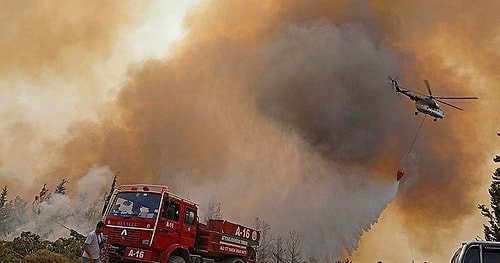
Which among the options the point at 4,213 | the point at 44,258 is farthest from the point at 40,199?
the point at 44,258

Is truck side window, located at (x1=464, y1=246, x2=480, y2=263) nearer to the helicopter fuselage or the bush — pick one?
the bush

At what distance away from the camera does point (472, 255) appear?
28.0 feet

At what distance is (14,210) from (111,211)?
52354mm

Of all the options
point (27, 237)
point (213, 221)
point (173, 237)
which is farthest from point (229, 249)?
point (27, 237)

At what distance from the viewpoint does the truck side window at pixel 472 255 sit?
850cm

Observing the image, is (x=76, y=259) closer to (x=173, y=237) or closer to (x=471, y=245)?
(x=173, y=237)

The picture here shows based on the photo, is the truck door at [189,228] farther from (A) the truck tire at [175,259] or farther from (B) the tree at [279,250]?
(B) the tree at [279,250]

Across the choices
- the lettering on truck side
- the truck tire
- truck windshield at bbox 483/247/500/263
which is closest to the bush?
the truck tire

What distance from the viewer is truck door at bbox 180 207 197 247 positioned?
54.2ft

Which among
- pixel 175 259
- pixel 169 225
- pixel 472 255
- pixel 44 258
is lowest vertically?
pixel 472 255

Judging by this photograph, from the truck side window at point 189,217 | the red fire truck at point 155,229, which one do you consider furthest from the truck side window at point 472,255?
the truck side window at point 189,217

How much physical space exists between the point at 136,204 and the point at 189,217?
91.1 inches

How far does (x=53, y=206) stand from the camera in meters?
46.7

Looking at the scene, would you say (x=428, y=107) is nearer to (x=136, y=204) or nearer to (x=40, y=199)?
(x=136, y=204)
